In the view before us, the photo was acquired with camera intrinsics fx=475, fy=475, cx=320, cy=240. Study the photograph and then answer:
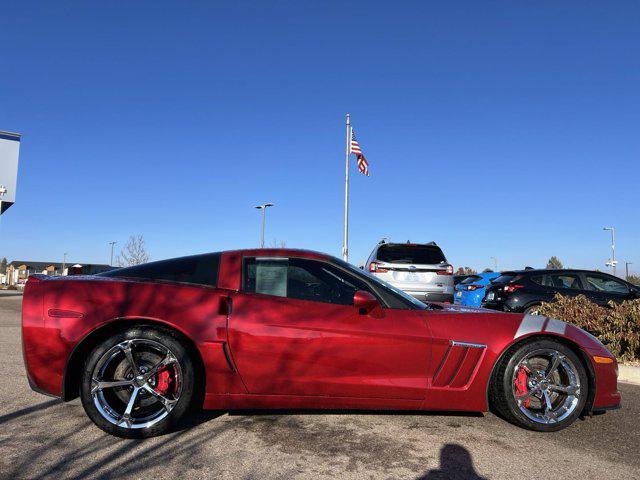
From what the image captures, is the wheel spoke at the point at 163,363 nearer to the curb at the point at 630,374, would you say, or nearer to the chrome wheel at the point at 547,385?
the chrome wheel at the point at 547,385

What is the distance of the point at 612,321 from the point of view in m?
6.46

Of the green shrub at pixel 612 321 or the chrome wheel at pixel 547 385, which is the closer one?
the chrome wheel at pixel 547 385

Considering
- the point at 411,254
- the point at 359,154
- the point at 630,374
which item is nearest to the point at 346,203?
the point at 359,154

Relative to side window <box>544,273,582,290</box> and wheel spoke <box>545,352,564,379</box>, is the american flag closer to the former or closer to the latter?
side window <box>544,273,582,290</box>

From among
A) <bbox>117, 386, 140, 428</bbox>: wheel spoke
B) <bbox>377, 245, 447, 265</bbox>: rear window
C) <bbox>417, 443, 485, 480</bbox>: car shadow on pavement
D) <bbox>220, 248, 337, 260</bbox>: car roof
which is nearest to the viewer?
<bbox>417, 443, 485, 480</bbox>: car shadow on pavement

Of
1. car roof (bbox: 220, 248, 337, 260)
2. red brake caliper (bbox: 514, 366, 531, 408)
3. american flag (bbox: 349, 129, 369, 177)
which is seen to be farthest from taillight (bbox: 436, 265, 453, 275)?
american flag (bbox: 349, 129, 369, 177)

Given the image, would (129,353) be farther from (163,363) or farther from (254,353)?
(254,353)

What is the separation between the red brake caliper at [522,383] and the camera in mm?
3492

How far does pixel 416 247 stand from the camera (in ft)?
30.4

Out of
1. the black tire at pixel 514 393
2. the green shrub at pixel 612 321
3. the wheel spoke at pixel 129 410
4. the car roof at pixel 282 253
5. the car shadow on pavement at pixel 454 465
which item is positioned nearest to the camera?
Result: the car shadow on pavement at pixel 454 465

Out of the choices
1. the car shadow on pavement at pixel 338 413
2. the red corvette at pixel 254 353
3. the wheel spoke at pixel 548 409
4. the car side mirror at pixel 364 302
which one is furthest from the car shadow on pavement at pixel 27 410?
the wheel spoke at pixel 548 409

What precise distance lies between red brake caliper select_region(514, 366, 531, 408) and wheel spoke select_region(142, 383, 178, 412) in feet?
8.03

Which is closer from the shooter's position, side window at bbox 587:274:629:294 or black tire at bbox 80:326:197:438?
black tire at bbox 80:326:197:438

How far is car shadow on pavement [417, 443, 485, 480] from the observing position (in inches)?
105
